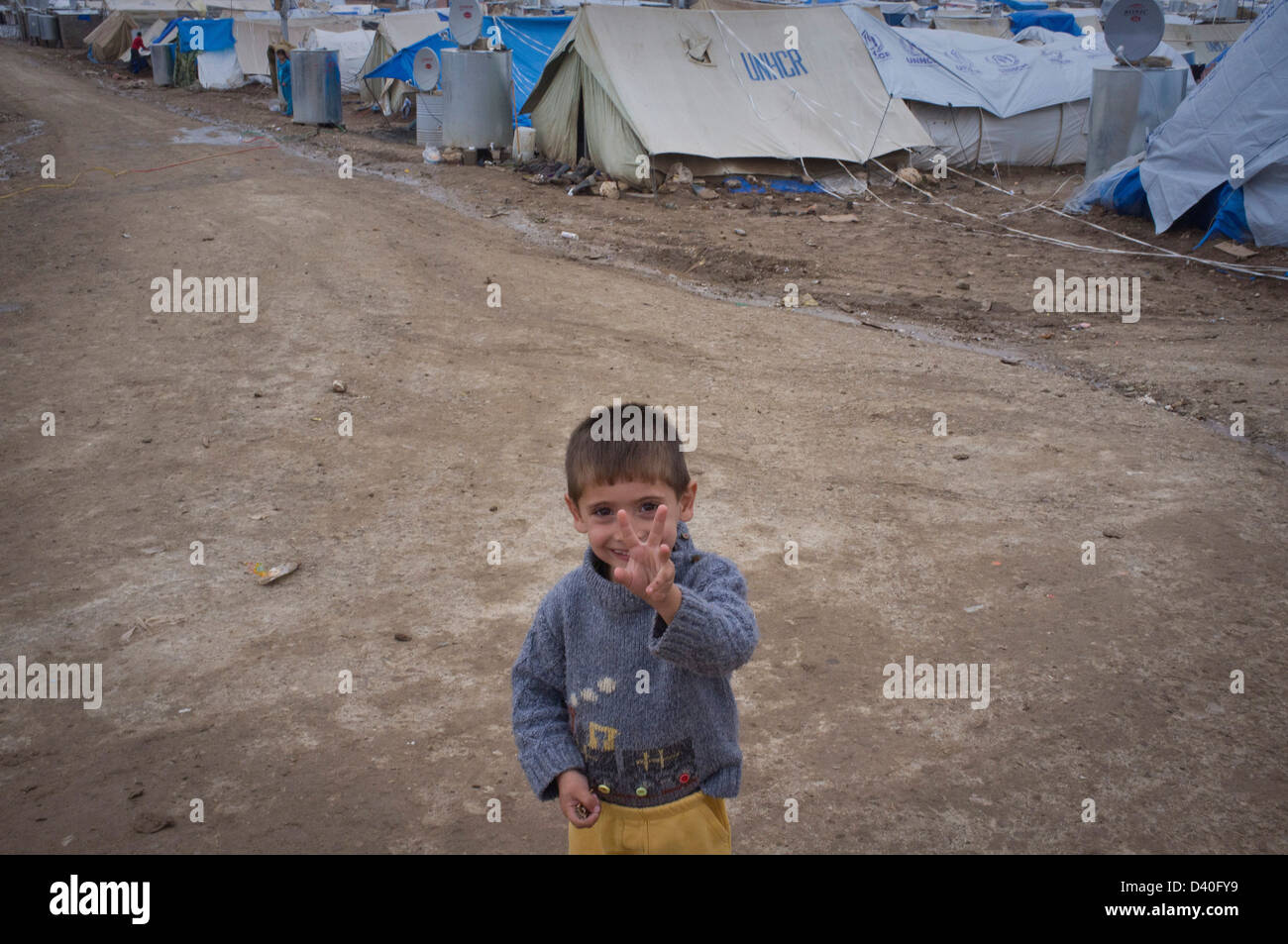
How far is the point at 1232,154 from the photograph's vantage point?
1255 centimetres

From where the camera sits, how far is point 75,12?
4497 centimetres

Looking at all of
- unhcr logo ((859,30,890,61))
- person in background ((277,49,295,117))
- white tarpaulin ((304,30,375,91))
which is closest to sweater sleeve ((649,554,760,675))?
unhcr logo ((859,30,890,61))

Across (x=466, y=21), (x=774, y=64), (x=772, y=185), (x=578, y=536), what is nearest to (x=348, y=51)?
(x=466, y=21)

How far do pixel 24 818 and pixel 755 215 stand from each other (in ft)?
43.0

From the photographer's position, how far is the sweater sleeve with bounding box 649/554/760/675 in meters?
1.85

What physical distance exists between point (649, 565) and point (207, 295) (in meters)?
8.44

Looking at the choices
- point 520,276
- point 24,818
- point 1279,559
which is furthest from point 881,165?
point 24,818

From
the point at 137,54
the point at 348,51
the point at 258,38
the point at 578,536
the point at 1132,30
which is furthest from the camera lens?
the point at 137,54

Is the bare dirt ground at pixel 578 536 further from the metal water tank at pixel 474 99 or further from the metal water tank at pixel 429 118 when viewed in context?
the metal water tank at pixel 429 118

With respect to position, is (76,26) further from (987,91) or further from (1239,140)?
(1239,140)

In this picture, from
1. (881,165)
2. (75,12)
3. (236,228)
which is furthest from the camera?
(75,12)

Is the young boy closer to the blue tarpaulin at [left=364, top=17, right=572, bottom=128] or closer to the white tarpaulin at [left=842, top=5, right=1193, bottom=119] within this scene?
the white tarpaulin at [left=842, top=5, right=1193, bottom=119]

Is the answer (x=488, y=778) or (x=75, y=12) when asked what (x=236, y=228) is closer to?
(x=488, y=778)

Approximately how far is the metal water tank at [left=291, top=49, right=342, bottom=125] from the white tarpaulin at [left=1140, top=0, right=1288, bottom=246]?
16858 millimetres
